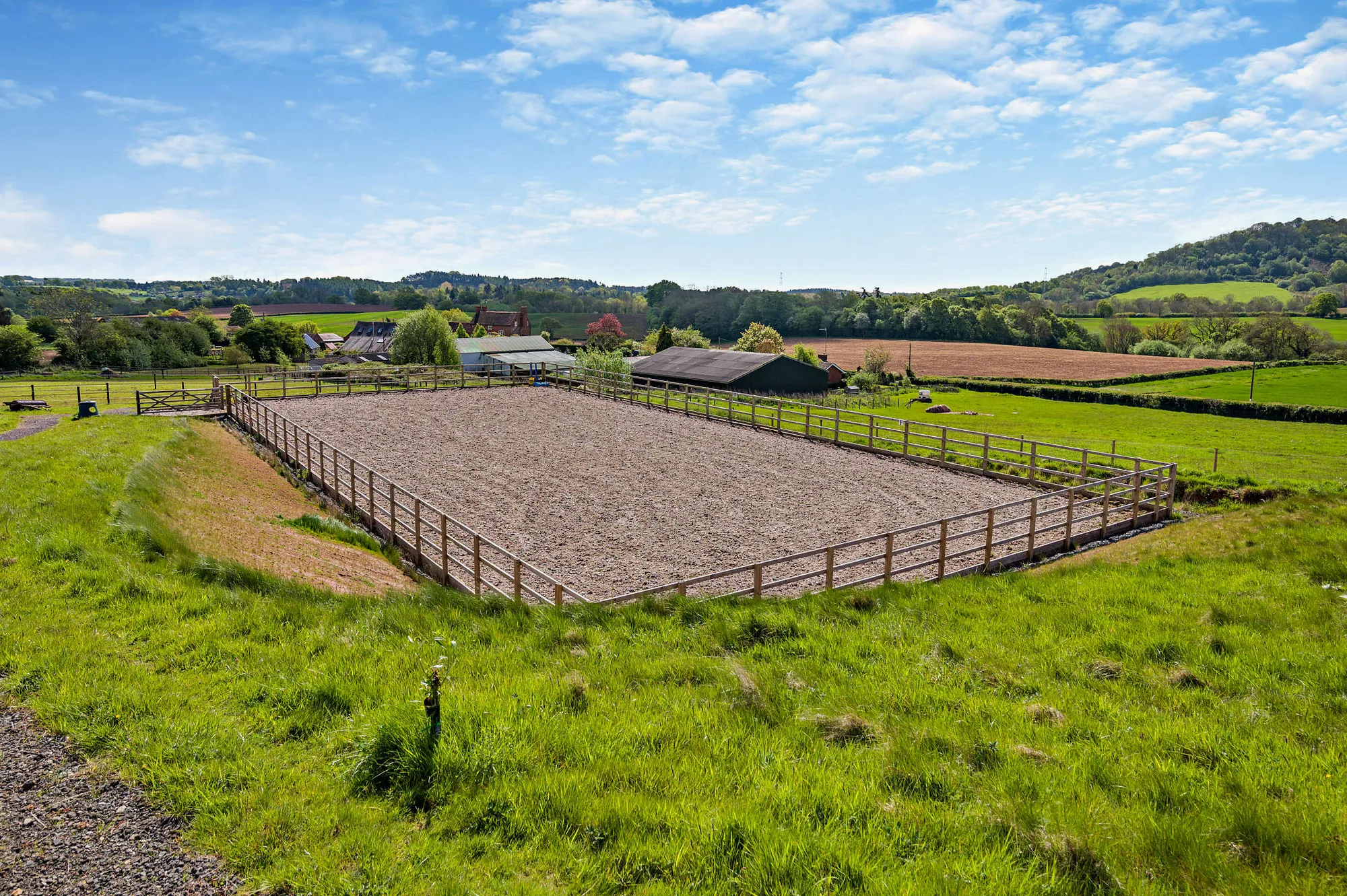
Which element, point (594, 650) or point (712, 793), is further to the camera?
point (594, 650)

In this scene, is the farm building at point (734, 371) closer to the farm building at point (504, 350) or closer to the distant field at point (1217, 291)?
the farm building at point (504, 350)

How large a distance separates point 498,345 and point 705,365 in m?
48.6

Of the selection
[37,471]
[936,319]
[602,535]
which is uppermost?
[936,319]

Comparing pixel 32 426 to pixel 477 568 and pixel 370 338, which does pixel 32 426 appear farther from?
pixel 370 338

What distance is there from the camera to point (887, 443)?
2180cm

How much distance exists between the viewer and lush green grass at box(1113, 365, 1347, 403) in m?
55.2

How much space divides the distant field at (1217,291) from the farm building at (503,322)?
5179 inches

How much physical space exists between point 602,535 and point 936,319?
4724 inches

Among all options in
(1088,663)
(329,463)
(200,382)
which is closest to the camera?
(1088,663)

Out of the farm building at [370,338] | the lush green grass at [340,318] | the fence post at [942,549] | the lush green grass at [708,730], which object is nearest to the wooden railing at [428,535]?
the lush green grass at [708,730]

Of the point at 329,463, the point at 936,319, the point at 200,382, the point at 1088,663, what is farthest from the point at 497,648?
the point at 936,319

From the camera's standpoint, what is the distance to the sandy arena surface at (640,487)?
44.5ft

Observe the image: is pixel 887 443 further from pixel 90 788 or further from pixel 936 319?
pixel 936 319

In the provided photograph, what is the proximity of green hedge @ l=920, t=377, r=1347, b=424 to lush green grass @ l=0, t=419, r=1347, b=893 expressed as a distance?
48.3 metres
